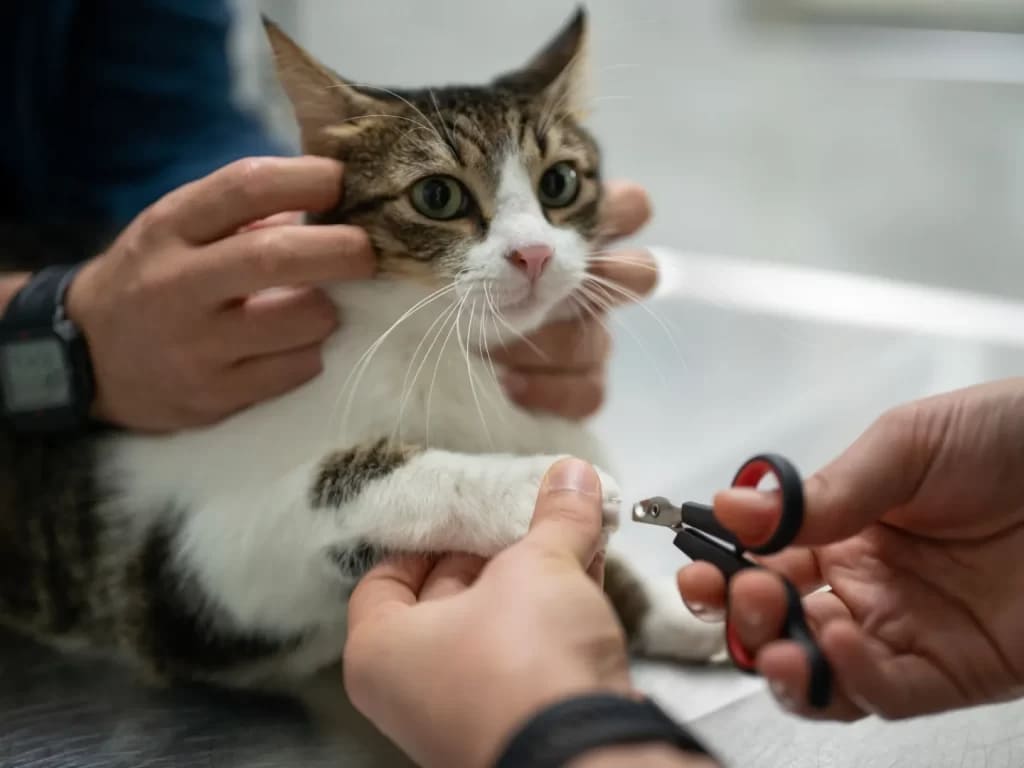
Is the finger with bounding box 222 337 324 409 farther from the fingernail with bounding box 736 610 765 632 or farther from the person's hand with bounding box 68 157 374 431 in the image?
the fingernail with bounding box 736 610 765 632

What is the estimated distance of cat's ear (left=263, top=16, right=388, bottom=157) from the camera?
34.5 inches

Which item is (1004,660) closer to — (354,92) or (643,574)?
(643,574)

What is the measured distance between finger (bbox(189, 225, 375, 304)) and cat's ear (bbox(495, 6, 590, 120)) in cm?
31

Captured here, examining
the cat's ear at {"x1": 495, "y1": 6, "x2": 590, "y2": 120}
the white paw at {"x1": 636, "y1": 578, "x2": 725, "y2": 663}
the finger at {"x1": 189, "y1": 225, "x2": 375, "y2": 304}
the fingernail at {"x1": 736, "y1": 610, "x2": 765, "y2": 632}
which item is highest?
the cat's ear at {"x1": 495, "y1": 6, "x2": 590, "y2": 120}

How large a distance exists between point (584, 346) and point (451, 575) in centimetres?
38

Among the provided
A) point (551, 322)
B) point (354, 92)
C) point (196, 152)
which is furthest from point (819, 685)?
point (196, 152)

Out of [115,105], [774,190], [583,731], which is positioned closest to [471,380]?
[583,731]

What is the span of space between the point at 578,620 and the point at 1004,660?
393 millimetres

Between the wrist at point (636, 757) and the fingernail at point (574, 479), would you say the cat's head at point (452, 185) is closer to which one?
the fingernail at point (574, 479)

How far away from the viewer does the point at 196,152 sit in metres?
1.26

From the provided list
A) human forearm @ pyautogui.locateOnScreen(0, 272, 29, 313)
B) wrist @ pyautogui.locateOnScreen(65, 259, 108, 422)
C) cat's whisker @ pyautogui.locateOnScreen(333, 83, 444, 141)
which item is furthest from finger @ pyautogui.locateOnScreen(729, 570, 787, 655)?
human forearm @ pyautogui.locateOnScreen(0, 272, 29, 313)

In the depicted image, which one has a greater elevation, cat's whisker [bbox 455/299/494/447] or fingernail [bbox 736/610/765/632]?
cat's whisker [bbox 455/299/494/447]

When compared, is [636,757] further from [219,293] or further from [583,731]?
[219,293]

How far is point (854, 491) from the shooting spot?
0.68m
